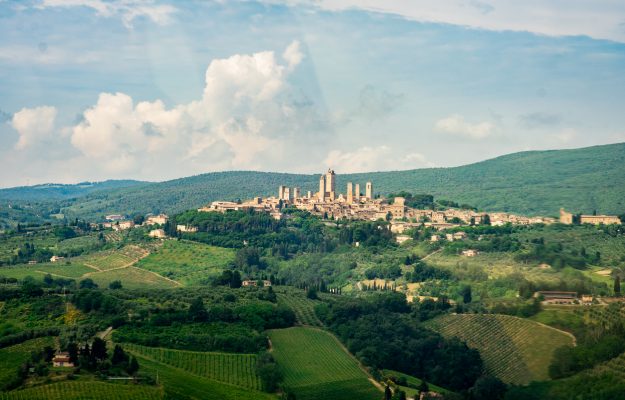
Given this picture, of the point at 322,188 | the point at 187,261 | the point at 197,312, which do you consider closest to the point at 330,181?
the point at 322,188

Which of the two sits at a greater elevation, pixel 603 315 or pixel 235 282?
pixel 603 315

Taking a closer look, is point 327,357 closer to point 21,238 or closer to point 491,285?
point 491,285

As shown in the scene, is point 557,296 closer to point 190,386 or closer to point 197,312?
point 197,312

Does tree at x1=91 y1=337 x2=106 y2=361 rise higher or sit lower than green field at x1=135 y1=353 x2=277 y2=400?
higher

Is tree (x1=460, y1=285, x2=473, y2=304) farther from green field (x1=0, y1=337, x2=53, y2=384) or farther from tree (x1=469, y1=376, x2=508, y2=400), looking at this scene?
green field (x1=0, y1=337, x2=53, y2=384)

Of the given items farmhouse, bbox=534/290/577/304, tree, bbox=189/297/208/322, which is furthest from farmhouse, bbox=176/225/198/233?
farmhouse, bbox=534/290/577/304

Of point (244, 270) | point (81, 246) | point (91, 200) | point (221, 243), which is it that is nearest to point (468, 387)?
point (244, 270)

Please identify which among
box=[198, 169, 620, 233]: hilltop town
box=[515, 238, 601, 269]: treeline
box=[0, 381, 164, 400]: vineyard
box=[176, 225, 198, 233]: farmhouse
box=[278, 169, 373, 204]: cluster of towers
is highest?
box=[278, 169, 373, 204]: cluster of towers
